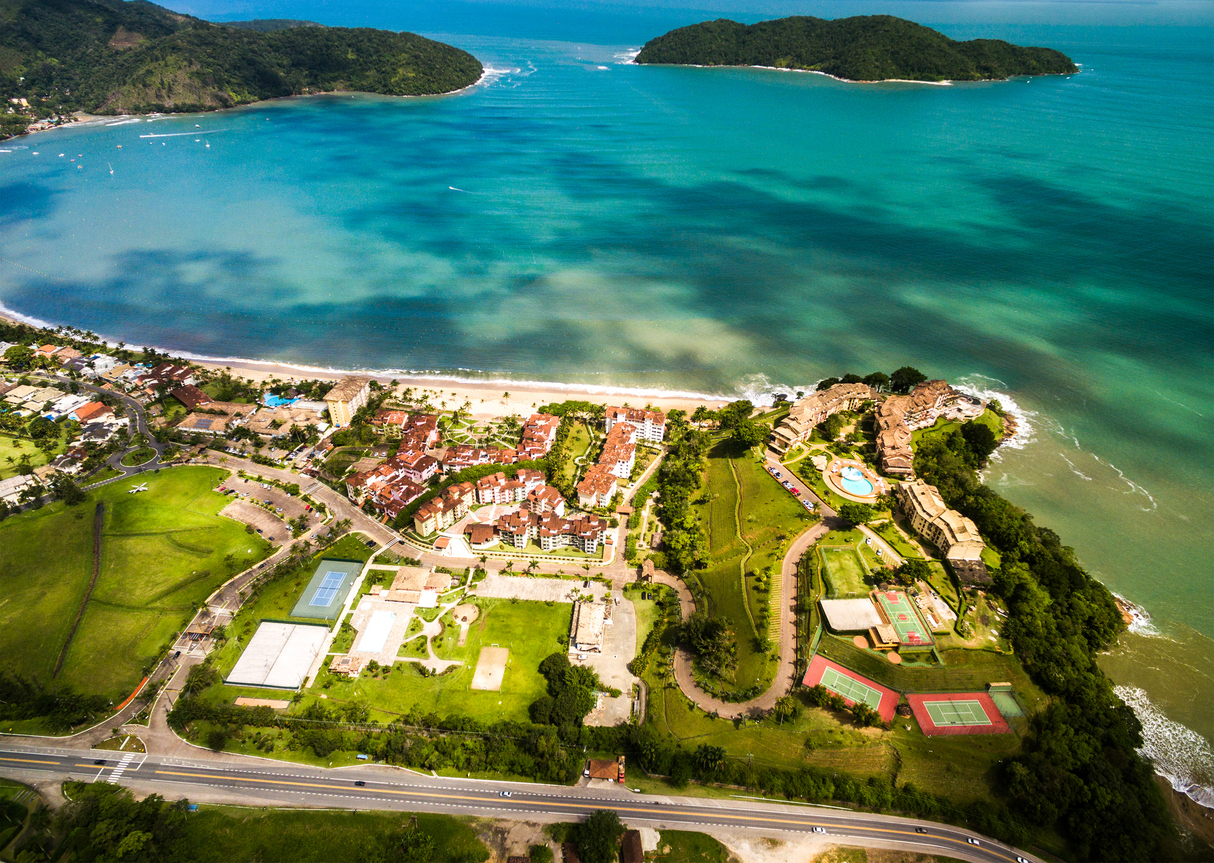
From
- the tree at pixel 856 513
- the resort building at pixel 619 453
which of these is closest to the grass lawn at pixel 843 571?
the tree at pixel 856 513

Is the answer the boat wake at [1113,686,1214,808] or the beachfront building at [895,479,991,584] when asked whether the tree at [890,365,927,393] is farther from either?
the boat wake at [1113,686,1214,808]

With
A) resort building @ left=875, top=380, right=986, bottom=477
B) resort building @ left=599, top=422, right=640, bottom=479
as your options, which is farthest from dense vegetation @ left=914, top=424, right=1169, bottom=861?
resort building @ left=599, top=422, right=640, bottom=479

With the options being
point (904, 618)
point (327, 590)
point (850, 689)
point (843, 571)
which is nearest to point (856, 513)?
point (843, 571)

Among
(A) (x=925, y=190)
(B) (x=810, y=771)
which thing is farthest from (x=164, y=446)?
(A) (x=925, y=190)

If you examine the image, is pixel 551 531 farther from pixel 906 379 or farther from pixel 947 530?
pixel 906 379

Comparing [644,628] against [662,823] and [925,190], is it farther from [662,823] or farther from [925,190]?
[925,190]
